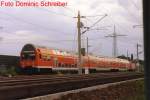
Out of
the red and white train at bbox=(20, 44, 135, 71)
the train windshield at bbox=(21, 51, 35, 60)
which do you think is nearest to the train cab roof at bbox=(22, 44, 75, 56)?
the red and white train at bbox=(20, 44, 135, 71)

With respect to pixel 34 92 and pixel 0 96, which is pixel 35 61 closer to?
pixel 34 92

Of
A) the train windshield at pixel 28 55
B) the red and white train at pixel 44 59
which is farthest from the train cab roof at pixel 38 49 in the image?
the train windshield at pixel 28 55

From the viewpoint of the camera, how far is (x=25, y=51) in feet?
154

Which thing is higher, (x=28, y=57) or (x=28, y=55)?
(x=28, y=55)

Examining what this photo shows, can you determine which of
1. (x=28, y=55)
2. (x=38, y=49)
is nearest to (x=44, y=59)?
(x=38, y=49)

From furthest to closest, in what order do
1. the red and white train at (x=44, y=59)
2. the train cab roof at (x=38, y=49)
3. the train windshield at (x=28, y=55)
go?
the train windshield at (x=28, y=55) < the train cab roof at (x=38, y=49) < the red and white train at (x=44, y=59)

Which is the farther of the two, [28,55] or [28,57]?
[28,55]

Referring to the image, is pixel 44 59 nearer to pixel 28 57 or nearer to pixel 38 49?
pixel 38 49

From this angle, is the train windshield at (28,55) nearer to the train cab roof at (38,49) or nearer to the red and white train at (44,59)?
the red and white train at (44,59)

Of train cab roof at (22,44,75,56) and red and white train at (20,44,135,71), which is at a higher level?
train cab roof at (22,44,75,56)

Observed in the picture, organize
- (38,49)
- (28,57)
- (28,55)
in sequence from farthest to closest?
(28,55), (28,57), (38,49)

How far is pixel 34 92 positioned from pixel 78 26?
139 ft

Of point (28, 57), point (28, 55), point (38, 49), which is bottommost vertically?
point (28, 57)

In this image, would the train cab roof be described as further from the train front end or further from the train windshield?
the train windshield
